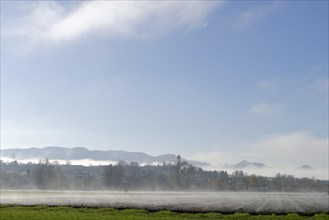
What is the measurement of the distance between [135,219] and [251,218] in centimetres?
1532

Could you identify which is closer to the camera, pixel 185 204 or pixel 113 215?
pixel 113 215

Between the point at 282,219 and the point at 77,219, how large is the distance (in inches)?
975

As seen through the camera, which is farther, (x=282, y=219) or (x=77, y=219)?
(x=282, y=219)

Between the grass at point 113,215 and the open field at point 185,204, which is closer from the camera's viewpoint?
the grass at point 113,215

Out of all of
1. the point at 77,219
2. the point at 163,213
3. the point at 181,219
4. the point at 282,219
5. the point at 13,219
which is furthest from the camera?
the point at 163,213

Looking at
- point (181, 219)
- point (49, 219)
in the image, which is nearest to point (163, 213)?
point (181, 219)

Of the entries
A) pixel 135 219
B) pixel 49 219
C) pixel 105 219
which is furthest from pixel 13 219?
pixel 135 219

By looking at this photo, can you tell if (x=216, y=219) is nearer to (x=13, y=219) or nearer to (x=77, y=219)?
(x=77, y=219)

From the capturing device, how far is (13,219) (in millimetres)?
42750

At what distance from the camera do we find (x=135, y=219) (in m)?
48.1

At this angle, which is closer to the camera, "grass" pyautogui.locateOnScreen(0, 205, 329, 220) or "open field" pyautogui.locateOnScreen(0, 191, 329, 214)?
"grass" pyautogui.locateOnScreen(0, 205, 329, 220)

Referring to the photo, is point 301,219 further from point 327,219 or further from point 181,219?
point 181,219

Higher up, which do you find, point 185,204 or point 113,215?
point 185,204

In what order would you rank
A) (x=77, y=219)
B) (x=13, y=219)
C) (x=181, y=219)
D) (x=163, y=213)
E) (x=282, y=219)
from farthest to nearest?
(x=163, y=213), (x=282, y=219), (x=181, y=219), (x=77, y=219), (x=13, y=219)
